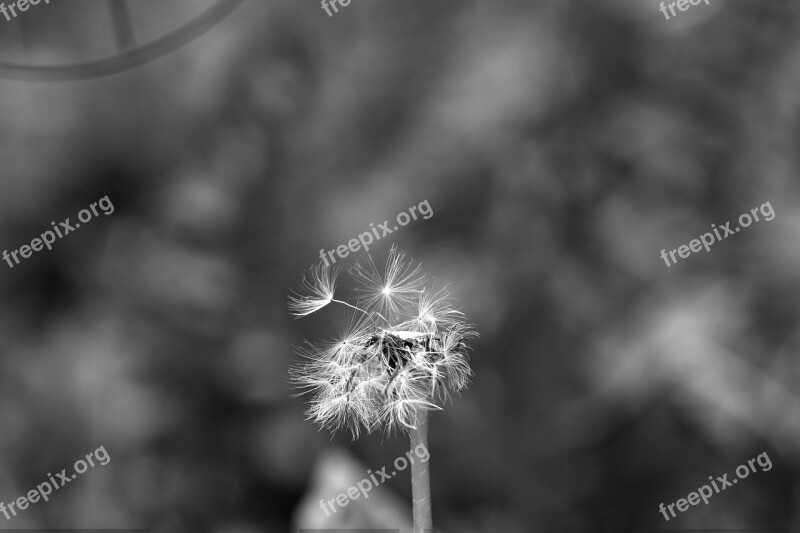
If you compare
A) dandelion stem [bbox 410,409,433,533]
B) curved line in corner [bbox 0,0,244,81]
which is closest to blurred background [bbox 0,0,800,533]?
curved line in corner [bbox 0,0,244,81]

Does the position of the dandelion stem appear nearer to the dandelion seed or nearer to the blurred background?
the blurred background

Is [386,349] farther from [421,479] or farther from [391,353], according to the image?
[421,479]

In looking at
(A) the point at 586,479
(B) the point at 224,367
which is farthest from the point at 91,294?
(A) the point at 586,479

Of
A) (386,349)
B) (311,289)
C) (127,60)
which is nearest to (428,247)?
(311,289)

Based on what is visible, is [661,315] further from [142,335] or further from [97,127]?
[97,127]

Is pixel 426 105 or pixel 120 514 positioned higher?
pixel 426 105

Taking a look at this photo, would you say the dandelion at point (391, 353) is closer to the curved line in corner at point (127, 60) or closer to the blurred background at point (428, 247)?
the blurred background at point (428, 247)

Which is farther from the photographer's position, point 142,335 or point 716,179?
point 142,335

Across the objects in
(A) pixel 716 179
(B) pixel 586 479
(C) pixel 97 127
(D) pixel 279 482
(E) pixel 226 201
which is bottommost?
(B) pixel 586 479

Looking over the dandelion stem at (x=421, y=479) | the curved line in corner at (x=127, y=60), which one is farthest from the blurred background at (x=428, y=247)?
the dandelion stem at (x=421, y=479)
